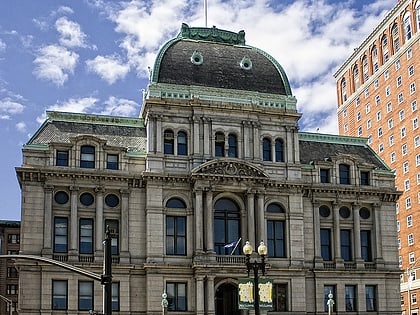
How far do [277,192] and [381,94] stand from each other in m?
52.4

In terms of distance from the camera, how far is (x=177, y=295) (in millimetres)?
61656

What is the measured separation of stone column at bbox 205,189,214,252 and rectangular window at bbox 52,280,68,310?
1214cm

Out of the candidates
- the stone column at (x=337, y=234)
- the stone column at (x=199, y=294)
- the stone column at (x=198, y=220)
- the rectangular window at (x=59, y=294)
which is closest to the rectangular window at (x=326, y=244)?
the stone column at (x=337, y=234)

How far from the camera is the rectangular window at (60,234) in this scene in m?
61.1

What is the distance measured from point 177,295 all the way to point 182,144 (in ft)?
42.5

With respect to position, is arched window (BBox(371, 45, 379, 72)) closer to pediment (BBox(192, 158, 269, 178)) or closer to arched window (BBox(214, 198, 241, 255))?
pediment (BBox(192, 158, 269, 178))

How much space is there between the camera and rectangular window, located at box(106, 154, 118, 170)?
209ft

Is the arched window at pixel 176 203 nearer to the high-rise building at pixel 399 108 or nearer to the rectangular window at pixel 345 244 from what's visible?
the rectangular window at pixel 345 244

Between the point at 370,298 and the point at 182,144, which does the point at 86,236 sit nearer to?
the point at 182,144

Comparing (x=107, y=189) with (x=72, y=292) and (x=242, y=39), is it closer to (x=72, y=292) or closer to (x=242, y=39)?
(x=72, y=292)

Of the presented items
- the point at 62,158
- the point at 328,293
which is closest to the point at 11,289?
the point at 62,158

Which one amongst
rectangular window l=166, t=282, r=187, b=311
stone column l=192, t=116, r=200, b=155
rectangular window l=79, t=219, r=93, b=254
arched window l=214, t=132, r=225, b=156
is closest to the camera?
rectangular window l=166, t=282, r=187, b=311

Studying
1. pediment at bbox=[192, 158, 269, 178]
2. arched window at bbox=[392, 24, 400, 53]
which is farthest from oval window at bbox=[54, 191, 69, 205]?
arched window at bbox=[392, 24, 400, 53]

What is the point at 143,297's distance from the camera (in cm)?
6144
